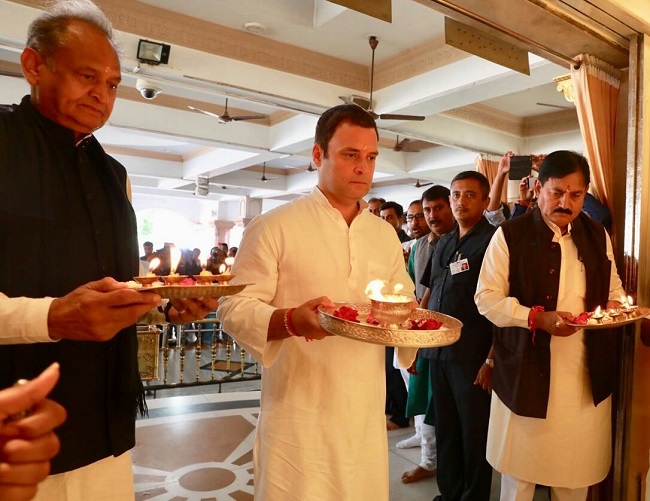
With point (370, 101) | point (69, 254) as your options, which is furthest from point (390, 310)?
point (370, 101)

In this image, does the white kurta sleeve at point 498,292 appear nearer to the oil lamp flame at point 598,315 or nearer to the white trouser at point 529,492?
the oil lamp flame at point 598,315

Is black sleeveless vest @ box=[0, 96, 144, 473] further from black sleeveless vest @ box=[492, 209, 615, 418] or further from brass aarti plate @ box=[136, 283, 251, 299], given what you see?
black sleeveless vest @ box=[492, 209, 615, 418]

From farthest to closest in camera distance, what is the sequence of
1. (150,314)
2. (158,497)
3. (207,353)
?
(207,353)
(158,497)
(150,314)

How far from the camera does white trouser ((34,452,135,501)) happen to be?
4.04 feet

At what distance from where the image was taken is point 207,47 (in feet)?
21.2

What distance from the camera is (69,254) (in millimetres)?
1262

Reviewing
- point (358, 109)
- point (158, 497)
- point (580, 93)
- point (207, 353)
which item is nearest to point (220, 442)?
point (158, 497)

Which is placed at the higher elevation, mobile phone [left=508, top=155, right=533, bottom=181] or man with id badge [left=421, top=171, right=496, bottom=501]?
A: mobile phone [left=508, top=155, right=533, bottom=181]

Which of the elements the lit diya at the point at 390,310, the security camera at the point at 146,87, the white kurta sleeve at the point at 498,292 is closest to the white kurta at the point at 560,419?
the white kurta sleeve at the point at 498,292

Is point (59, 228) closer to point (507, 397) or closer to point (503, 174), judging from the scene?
point (507, 397)

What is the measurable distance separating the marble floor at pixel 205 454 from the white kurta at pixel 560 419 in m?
1.10

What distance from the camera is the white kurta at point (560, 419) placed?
224cm

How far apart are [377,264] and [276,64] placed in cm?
583

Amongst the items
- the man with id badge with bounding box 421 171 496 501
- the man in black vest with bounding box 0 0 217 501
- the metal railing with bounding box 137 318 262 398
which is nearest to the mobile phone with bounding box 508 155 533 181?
the man with id badge with bounding box 421 171 496 501
